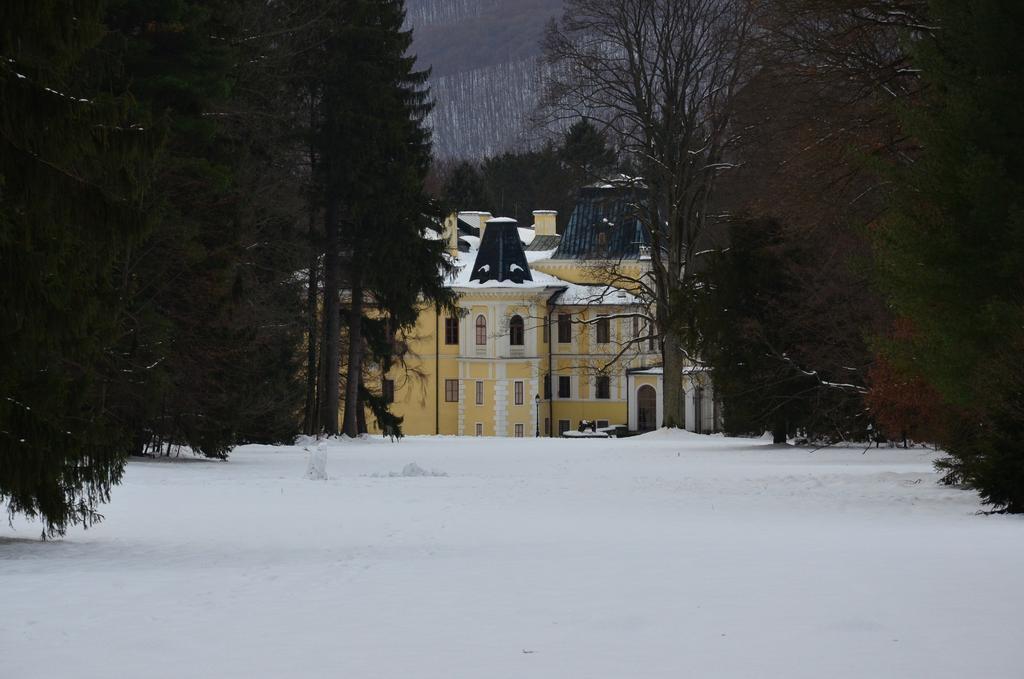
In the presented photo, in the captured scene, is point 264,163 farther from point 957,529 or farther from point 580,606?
point 580,606

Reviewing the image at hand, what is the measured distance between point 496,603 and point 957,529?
6.10 m

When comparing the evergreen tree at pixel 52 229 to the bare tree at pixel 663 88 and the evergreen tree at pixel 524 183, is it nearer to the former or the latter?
the bare tree at pixel 663 88

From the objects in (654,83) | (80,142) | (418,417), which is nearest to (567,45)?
(654,83)

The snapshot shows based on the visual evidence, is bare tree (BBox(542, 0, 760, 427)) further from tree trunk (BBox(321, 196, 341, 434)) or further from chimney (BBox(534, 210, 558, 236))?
chimney (BBox(534, 210, 558, 236))

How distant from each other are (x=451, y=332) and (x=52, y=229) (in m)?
72.0

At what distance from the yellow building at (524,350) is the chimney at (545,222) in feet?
3.63

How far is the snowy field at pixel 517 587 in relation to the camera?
7.40 m

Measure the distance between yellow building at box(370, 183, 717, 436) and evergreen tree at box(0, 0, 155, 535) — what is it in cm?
6357

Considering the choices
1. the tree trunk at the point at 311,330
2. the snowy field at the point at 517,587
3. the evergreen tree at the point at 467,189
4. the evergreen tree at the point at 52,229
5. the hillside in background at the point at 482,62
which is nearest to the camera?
the snowy field at the point at 517,587

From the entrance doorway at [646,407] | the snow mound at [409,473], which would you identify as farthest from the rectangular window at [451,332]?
the snow mound at [409,473]

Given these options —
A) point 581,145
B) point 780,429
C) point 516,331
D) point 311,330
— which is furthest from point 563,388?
point 780,429

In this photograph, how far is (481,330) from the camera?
3159 inches

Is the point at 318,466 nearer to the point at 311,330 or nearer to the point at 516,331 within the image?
the point at 311,330

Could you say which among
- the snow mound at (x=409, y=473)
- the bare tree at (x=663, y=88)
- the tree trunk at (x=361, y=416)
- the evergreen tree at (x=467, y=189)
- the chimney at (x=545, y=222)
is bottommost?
the snow mound at (x=409, y=473)
